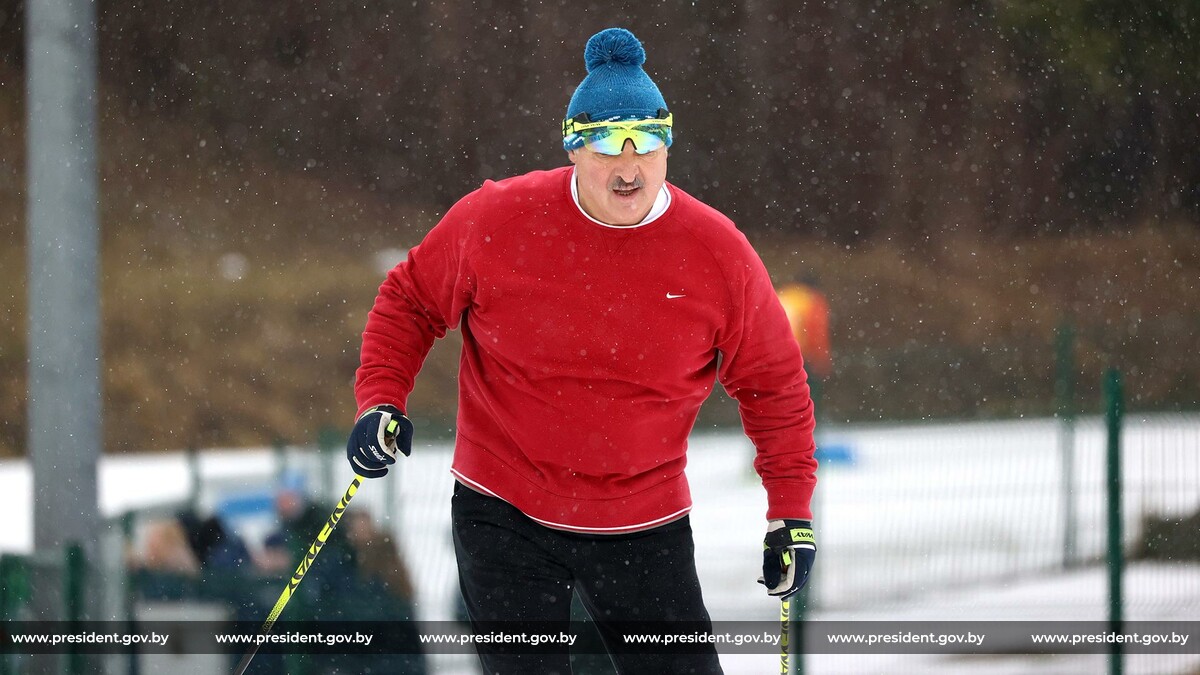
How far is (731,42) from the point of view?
72.8ft

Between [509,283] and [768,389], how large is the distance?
52 cm

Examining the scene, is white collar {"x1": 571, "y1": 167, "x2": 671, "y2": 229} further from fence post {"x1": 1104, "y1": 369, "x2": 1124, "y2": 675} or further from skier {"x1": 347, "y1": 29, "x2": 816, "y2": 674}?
fence post {"x1": 1104, "y1": 369, "x2": 1124, "y2": 675}

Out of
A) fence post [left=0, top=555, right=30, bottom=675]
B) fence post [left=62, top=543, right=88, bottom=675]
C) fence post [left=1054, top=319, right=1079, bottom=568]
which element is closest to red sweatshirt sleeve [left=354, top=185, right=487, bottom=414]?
fence post [left=62, top=543, right=88, bottom=675]

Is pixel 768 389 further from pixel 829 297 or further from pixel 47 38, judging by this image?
pixel 829 297

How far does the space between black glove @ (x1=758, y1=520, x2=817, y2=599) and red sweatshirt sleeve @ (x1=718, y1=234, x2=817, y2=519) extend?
2cm

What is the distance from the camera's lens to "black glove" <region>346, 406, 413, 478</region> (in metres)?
2.16

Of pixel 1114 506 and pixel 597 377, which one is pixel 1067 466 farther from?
pixel 597 377

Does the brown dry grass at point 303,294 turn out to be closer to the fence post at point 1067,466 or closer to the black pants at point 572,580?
the fence post at point 1067,466

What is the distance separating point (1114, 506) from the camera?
3748mm

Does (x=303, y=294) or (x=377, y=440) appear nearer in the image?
(x=377, y=440)

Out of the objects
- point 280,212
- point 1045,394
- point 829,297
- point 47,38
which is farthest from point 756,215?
point 47,38

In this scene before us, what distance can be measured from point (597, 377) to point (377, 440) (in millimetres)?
418

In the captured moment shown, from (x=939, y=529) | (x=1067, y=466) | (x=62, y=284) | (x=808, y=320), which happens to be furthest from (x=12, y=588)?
(x=808, y=320)

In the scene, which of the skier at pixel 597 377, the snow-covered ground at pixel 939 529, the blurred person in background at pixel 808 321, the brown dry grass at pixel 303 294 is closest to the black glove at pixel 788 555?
the skier at pixel 597 377
